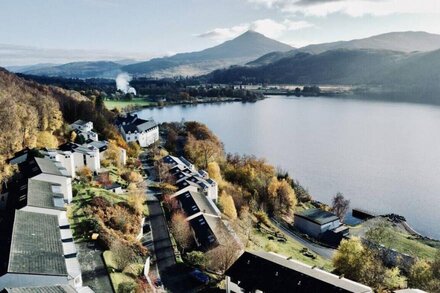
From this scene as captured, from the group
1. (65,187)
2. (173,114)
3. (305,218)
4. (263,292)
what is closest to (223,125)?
(173,114)

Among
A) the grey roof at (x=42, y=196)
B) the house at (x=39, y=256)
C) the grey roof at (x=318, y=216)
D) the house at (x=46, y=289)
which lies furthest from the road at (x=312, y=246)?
the house at (x=46, y=289)

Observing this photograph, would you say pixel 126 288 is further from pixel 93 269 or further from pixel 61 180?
pixel 61 180

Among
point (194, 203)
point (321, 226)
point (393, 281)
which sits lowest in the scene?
point (321, 226)

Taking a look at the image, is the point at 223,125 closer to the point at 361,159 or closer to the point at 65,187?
the point at 361,159

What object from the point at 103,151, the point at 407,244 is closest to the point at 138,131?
the point at 103,151

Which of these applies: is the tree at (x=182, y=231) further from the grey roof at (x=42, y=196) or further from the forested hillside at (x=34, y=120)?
the forested hillside at (x=34, y=120)

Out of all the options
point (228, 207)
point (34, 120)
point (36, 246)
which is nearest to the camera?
point (36, 246)

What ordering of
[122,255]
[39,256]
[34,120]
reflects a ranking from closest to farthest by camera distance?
1. [39,256]
2. [122,255]
3. [34,120]
